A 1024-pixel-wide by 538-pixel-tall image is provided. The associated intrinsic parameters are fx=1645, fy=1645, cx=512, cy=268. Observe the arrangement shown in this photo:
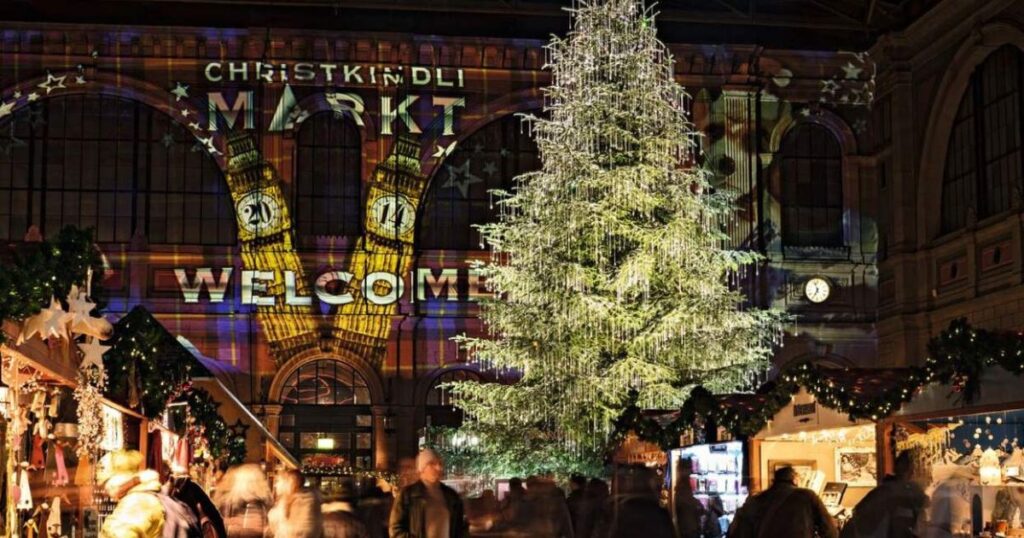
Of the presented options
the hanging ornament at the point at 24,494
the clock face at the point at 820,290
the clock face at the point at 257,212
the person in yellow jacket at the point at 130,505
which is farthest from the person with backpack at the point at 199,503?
the clock face at the point at 820,290

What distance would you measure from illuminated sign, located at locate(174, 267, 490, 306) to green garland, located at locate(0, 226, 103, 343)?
2531 cm

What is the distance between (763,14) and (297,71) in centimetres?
1239

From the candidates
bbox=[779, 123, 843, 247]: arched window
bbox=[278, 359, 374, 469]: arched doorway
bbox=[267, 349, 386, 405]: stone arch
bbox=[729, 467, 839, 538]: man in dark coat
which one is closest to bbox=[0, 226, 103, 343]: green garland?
bbox=[729, 467, 839, 538]: man in dark coat

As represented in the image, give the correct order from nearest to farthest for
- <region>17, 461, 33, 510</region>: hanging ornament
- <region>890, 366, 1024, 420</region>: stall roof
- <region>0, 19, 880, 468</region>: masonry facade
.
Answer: <region>17, 461, 33, 510</region>: hanging ornament, <region>890, 366, 1024, 420</region>: stall roof, <region>0, 19, 880, 468</region>: masonry facade

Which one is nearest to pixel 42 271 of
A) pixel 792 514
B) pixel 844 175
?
pixel 792 514

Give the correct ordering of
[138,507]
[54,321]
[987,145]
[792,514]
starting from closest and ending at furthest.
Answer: [138,507] < [54,321] < [792,514] < [987,145]

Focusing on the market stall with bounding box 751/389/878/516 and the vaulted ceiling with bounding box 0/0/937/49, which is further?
the vaulted ceiling with bounding box 0/0/937/49

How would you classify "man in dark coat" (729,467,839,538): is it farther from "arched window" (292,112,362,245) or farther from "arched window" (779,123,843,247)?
"arched window" (779,123,843,247)

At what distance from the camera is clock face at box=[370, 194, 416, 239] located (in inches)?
1587

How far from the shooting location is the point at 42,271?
1245 centimetres

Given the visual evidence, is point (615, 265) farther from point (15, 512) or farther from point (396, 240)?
point (15, 512)

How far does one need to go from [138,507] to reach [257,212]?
3124 cm

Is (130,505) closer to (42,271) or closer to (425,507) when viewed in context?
(42,271)

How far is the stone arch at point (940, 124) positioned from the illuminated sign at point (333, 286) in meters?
10.6
